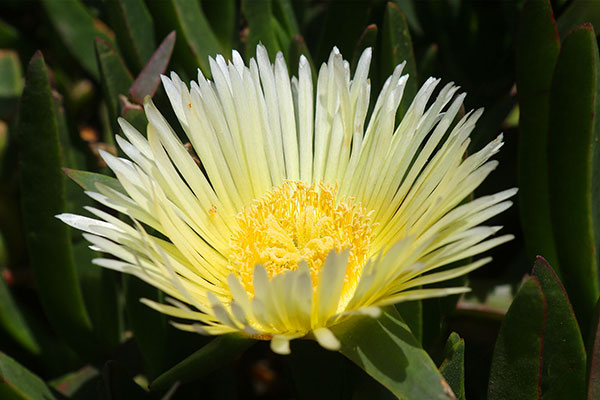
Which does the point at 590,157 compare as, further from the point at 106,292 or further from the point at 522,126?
the point at 106,292

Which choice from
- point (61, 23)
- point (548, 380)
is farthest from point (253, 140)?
point (61, 23)

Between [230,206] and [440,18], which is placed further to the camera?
[440,18]

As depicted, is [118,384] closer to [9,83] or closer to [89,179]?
[89,179]

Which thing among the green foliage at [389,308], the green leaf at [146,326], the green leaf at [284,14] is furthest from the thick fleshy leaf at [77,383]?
the green leaf at [284,14]

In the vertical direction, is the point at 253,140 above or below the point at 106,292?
above

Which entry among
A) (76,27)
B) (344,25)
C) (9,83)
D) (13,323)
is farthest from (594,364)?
(9,83)

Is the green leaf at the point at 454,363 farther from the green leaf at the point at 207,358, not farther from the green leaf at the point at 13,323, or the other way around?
the green leaf at the point at 13,323

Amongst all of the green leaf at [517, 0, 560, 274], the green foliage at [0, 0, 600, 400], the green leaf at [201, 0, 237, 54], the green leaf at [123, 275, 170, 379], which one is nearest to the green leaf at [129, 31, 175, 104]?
the green foliage at [0, 0, 600, 400]
